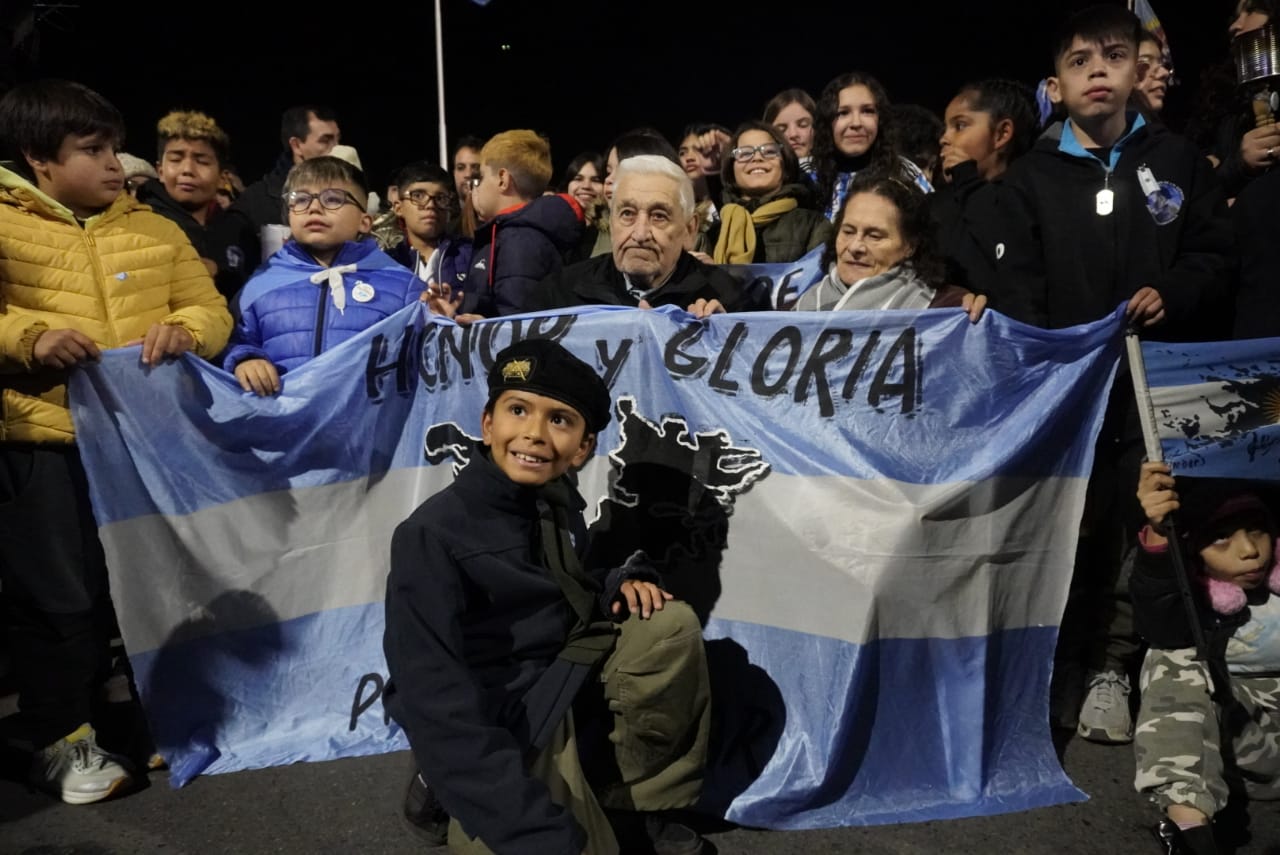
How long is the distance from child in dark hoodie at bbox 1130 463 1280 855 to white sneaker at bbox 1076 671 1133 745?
0.38 metres

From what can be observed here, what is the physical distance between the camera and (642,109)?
58.5 ft

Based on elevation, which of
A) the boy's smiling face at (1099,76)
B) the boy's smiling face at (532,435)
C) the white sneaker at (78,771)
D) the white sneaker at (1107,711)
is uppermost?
the boy's smiling face at (1099,76)

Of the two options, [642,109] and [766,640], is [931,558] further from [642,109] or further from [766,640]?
[642,109]

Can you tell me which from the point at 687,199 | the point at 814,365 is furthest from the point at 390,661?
the point at 687,199

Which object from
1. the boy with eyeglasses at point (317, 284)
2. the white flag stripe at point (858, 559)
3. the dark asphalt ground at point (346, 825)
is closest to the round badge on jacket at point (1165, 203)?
the white flag stripe at point (858, 559)

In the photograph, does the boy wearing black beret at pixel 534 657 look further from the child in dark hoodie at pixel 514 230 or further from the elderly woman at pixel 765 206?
the elderly woman at pixel 765 206

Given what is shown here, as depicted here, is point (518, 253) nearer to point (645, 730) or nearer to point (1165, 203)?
point (645, 730)

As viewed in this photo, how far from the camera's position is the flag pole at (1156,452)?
2822 mm

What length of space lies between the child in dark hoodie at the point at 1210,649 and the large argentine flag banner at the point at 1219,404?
12cm

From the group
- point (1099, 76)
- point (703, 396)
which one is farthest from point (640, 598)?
point (1099, 76)

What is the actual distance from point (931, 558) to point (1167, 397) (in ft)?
2.96

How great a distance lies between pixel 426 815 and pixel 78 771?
117 cm

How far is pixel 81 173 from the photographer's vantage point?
3219 millimetres

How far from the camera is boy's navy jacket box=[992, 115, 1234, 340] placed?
136 inches
